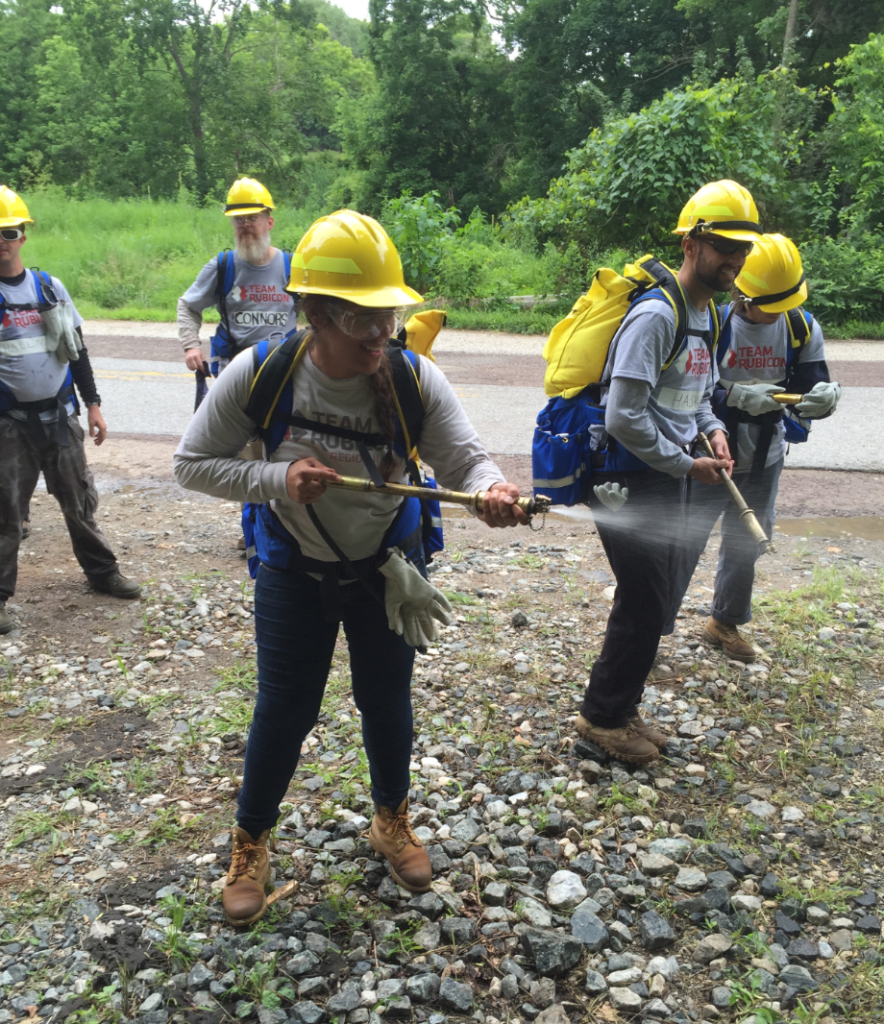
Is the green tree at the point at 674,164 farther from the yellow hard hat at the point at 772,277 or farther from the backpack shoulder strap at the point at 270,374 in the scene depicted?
the backpack shoulder strap at the point at 270,374

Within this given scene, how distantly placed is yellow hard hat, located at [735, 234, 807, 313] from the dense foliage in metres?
11.6

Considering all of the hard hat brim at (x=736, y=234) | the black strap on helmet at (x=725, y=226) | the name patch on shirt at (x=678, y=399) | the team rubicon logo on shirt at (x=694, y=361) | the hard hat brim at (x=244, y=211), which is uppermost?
the hard hat brim at (x=244, y=211)

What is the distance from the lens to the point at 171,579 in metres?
5.30

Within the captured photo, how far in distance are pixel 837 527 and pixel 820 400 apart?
2.72m

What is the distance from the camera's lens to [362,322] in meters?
2.26

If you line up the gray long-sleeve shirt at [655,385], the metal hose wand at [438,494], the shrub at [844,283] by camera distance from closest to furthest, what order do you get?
the metal hose wand at [438,494] < the gray long-sleeve shirt at [655,385] < the shrub at [844,283]

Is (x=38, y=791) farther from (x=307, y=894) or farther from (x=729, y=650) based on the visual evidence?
(x=729, y=650)

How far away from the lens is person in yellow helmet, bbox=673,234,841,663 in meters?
3.82

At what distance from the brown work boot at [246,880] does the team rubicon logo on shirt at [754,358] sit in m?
2.88

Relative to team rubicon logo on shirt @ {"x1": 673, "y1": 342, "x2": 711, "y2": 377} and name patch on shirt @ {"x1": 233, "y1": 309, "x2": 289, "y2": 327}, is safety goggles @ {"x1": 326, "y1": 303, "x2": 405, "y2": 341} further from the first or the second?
name patch on shirt @ {"x1": 233, "y1": 309, "x2": 289, "y2": 327}

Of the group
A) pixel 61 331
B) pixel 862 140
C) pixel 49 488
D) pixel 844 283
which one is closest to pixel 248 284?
pixel 61 331

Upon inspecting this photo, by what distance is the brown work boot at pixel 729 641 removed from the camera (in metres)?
4.41

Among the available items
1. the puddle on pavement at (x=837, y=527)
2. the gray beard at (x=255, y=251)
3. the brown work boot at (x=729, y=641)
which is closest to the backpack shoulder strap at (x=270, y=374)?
the brown work boot at (x=729, y=641)

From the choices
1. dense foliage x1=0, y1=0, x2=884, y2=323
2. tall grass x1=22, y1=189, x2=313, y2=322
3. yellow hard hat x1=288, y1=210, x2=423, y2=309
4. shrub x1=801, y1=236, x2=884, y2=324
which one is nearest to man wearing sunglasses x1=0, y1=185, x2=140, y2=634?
yellow hard hat x1=288, y1=210, x2=423, y2=309
